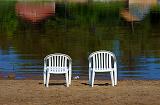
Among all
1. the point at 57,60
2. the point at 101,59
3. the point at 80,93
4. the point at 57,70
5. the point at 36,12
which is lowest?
the point at 36,12

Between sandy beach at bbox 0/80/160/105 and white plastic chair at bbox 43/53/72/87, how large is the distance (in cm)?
30

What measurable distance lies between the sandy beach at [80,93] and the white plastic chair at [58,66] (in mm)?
298

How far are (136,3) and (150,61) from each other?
6890 centimetres

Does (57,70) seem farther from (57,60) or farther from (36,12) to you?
(36,12)

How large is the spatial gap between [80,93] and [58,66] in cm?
200

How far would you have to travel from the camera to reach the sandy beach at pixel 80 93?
12.6 m

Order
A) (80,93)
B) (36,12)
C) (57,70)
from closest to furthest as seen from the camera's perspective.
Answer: (80,93), (57,70), (36,12)

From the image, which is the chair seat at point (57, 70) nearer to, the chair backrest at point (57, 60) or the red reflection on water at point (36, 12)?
the chair backrest at point (57, 60)

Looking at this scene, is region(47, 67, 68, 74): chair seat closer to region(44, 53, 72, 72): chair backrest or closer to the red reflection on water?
region(44, 53, 72, 72): chair backrest

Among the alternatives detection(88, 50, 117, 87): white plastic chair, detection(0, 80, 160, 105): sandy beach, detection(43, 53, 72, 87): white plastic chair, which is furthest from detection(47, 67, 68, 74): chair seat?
detection(88, 50, 117, 87): white plastic chair

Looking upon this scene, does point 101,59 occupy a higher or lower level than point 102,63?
higher

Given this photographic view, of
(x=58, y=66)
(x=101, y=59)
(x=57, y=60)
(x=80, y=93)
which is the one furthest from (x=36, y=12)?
(x=80, y=93)

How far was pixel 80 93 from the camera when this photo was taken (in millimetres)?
13977

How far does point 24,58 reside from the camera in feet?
83.5
